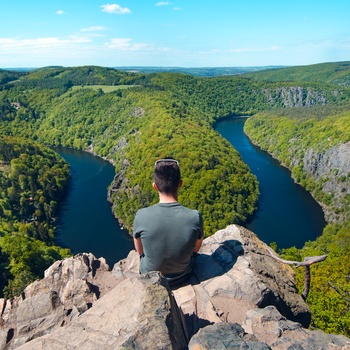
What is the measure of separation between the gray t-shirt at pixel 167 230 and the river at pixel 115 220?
182ft

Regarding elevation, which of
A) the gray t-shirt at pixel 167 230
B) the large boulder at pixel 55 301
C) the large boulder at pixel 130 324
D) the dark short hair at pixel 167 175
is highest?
the dark short hair at pixel 167 175

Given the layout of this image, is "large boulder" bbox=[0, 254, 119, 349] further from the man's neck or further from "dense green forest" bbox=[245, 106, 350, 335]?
"dense green forest" bbox=[245, 106, 350, 335]

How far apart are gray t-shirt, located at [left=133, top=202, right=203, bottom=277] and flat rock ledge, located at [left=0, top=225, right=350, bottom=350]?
56 cm

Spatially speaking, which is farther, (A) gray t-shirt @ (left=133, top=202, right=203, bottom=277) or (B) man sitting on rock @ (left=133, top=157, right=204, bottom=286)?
(A) gray t-shirt @ (left=133, top=202, right=203, bottom=277)

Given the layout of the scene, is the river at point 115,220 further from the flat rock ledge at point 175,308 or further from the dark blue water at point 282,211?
the flat rock ledge at point 175,308

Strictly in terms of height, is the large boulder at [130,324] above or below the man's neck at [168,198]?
below

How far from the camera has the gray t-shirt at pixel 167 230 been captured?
22.3ft

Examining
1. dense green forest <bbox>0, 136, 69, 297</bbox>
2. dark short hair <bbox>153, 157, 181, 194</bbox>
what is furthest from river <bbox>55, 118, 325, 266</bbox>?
dark short hair <bbox>153, 157, 181, 194</bbox>

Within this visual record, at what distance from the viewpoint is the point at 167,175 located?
6559 mm

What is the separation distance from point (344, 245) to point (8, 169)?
3390 inches

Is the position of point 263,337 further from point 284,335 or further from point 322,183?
→ point 322,183

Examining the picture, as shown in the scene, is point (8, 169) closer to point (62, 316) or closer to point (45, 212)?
point (45, 212)

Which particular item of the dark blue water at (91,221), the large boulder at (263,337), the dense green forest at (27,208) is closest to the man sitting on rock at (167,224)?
the large boulder at (263,337)

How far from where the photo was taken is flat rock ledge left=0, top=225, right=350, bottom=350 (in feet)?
18.3
